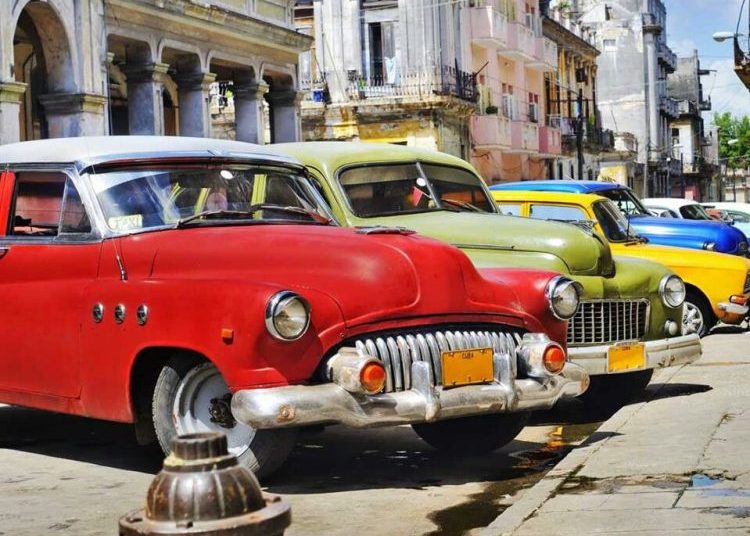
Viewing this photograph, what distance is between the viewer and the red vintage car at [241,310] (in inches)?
268

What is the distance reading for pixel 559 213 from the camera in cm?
1333

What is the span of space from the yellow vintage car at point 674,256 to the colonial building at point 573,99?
132ft

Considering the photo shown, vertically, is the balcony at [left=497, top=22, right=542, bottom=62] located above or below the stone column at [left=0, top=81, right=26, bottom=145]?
above

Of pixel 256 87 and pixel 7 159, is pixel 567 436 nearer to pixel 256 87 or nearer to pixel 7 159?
pixel 7 159

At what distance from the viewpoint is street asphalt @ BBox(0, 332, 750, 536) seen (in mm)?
6273

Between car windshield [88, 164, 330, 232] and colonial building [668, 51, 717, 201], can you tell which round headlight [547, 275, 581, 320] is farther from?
colonial building [668, 51, 717, 201]

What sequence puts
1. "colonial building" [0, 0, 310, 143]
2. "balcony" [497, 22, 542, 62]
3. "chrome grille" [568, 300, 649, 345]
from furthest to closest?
"balcony" [497, 22, 542, 62]
"colonial building" [0, 0, 310, 143]
"chrome grille" [568, 300, 649, 345]

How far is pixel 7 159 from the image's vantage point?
A: 340 inches

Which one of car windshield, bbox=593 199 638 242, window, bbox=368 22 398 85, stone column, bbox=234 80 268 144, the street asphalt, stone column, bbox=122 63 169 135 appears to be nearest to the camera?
the street asphalt

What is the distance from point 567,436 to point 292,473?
228 cm

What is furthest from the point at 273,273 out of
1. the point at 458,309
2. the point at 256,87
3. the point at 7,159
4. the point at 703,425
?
the point at 256,87

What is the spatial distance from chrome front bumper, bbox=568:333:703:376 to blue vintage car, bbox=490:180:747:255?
198 inches

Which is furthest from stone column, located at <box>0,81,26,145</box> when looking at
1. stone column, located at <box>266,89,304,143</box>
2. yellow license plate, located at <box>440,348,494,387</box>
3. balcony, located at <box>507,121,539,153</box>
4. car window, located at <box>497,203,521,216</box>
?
balcony, located at <box>507,121,539,153</box>

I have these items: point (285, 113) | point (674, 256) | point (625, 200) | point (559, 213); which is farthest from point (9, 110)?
point (285, 113)
